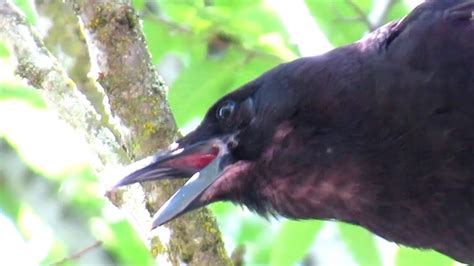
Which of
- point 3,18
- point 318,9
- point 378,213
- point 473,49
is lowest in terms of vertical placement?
point 378,213

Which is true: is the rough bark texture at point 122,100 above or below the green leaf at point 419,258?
above

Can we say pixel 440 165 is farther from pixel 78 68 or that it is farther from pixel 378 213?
pixel 78 68

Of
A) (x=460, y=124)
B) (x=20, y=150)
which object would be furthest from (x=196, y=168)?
(x=20, y=150)

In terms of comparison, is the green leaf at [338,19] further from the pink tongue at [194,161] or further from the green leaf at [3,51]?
the green leaf at [3,51]

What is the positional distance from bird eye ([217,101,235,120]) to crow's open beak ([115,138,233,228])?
65 mm

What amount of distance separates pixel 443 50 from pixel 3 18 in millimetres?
1160

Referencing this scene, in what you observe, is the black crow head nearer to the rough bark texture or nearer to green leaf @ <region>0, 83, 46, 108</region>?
the rough bark texture

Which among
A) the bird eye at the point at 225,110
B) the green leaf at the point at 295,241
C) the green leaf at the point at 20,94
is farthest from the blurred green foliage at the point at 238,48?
the green leaf at the point at 20,94

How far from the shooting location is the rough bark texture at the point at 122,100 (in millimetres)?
3564

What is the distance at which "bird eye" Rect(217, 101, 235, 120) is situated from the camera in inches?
146

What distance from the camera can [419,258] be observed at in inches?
154

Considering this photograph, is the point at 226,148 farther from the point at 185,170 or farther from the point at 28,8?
the point at 28,8

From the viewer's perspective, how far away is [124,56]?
3.64m

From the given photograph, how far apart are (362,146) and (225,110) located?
0.40 meters
